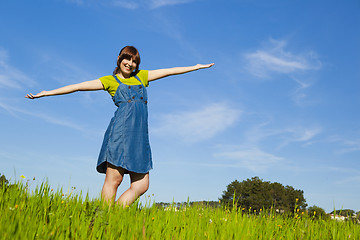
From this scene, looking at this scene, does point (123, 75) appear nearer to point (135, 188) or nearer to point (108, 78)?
point (108, 78)

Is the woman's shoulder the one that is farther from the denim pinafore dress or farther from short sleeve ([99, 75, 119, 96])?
the denim pinafore dress

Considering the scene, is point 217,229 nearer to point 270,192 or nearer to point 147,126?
point 147,126

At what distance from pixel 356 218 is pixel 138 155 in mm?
4063

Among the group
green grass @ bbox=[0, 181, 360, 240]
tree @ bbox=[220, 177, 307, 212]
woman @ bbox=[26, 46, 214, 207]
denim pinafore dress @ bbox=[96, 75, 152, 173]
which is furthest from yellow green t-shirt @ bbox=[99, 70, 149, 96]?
tree @ bbox=[220, 177, 307, 212]

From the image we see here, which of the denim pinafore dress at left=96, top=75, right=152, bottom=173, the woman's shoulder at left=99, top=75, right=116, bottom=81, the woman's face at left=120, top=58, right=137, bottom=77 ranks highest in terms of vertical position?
the woman's face at left=120, top=58, right=137, bottom=77

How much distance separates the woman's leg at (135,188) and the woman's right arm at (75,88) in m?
1.50

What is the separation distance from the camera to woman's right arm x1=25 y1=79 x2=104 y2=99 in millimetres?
5152

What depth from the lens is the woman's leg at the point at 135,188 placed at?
4820 mm

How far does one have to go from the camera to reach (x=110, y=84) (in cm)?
529

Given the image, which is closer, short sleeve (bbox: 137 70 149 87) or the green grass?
the green grass

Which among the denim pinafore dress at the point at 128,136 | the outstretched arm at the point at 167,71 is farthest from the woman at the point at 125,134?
the outstretched arm at the point at 167,71

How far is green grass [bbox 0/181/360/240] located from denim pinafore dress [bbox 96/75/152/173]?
59cm

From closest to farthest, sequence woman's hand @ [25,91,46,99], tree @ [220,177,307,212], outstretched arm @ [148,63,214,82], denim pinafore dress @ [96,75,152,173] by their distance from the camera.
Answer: denim pinafore dress @ [96,75,152,173] < woman's hand @ [25,91,46,99] < outstretched arm @ [148,63,214,82] < tree @ [220,177,307,212]

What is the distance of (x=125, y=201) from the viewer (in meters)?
4.79
